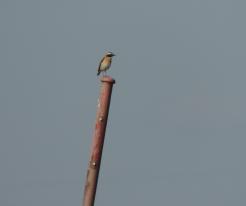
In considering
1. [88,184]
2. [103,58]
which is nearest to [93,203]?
[88,184]

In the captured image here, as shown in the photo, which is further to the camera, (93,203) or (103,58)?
(103,58)

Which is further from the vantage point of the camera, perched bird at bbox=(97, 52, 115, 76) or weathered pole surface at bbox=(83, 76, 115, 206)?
perched bird at bbox=(97, 52, 115, 76)

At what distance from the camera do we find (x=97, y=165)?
73.6 feet

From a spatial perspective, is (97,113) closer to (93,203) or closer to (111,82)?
(111,82)

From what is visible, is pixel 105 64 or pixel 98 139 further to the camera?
pixel 105 64

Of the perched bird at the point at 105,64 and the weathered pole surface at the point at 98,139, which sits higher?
the perched bird at the point at 105,64

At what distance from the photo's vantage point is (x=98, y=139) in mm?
22328

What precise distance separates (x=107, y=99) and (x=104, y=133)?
83 centimetres

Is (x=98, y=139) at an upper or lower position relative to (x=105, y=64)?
lower

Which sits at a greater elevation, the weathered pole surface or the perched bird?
the perched bird

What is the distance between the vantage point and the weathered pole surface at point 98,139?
22.3 metres

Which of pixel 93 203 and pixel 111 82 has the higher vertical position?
pixel 111 82

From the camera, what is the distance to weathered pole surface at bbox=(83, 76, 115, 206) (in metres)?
22.3

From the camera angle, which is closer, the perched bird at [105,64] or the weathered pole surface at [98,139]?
the weathered pole surface at [98,139]
